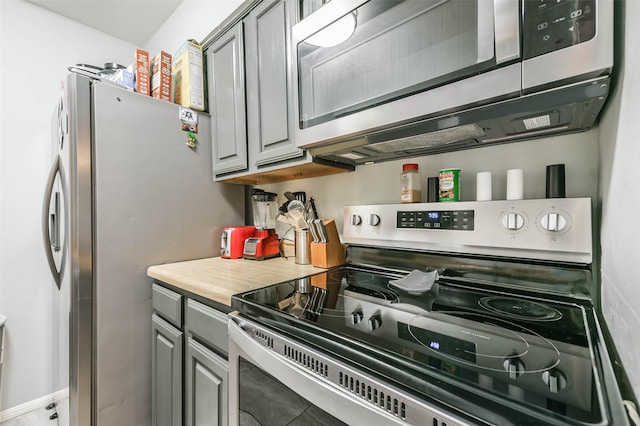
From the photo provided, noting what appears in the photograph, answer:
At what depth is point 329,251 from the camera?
1216 millimetres

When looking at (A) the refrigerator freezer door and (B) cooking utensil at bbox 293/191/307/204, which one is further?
(B) cooking utensil at bbox 293/191/307/204

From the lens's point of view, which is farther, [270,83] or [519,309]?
[270,83]

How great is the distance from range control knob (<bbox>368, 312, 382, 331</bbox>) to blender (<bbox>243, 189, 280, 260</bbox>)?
3.07ft

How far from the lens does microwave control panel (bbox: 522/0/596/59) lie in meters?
0.51

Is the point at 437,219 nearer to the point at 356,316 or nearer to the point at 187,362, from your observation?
the point at 356,316

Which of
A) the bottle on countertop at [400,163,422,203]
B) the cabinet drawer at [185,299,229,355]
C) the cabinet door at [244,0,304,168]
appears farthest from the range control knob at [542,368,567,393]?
the cabinet door at [244,0,304,168]

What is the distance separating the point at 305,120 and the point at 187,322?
91 centimetres

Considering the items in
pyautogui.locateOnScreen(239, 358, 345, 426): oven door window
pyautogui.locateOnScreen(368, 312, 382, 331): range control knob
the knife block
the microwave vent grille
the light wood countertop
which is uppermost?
the microwave vent grille

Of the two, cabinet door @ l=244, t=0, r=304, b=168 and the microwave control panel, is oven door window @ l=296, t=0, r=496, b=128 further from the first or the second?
cabinet door @ l=244, t=0, r=304, b=168

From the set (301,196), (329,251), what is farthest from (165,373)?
(301,196)

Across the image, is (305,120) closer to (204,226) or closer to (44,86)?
(204,226)

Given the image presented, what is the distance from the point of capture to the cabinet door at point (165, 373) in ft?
3.67

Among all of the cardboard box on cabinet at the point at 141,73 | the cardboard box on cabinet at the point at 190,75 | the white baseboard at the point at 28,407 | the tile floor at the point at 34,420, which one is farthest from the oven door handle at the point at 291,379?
the tile floor at the point at 34,420

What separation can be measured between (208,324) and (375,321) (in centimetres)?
64
